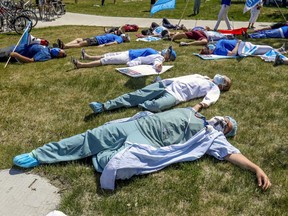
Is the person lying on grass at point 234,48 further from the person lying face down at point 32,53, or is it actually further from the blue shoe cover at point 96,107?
the blue shoe cover at point 96,107

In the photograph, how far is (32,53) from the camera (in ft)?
28.4

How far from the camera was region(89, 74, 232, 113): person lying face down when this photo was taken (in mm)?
5505

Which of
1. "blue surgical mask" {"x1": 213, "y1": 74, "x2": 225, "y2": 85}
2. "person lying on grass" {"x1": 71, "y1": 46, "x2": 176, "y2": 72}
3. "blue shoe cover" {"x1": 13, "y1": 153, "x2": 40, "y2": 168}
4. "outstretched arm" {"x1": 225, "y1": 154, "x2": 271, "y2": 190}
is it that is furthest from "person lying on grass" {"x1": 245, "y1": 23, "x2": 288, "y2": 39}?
"blue shoe cover" {"x1": 13, "y1": 153, "x2": 40, "y2": 168}

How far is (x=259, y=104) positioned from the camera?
592 cm

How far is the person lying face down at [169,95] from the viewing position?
551 centimetres

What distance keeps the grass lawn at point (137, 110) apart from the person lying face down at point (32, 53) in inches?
12.8

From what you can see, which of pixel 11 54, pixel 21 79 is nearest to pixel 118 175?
pixel 21 79

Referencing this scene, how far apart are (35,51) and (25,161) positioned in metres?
5.18

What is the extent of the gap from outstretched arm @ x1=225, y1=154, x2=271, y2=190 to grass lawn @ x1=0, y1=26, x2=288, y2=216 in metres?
0.07

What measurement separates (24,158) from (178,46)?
667 cm

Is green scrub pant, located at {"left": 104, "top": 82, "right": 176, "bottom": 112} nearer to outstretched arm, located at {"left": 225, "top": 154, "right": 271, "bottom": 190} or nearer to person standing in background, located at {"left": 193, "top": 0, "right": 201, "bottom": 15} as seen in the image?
outstretched arm, located at {"left": 225, "top": 154, "right": 271, "bottom": 190}

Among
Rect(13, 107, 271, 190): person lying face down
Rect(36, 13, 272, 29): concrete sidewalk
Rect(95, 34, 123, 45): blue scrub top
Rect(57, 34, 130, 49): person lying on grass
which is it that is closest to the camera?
Rect(13, 107, 271, 190): person lying face down

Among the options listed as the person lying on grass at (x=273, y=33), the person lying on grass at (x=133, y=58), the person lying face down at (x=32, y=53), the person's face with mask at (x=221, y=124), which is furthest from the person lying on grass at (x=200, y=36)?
the person's face with mask at (x=221, y=124)

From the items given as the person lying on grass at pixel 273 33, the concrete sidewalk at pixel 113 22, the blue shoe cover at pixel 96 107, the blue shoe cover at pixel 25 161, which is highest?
the blue shoe cover at pixel 25 161
